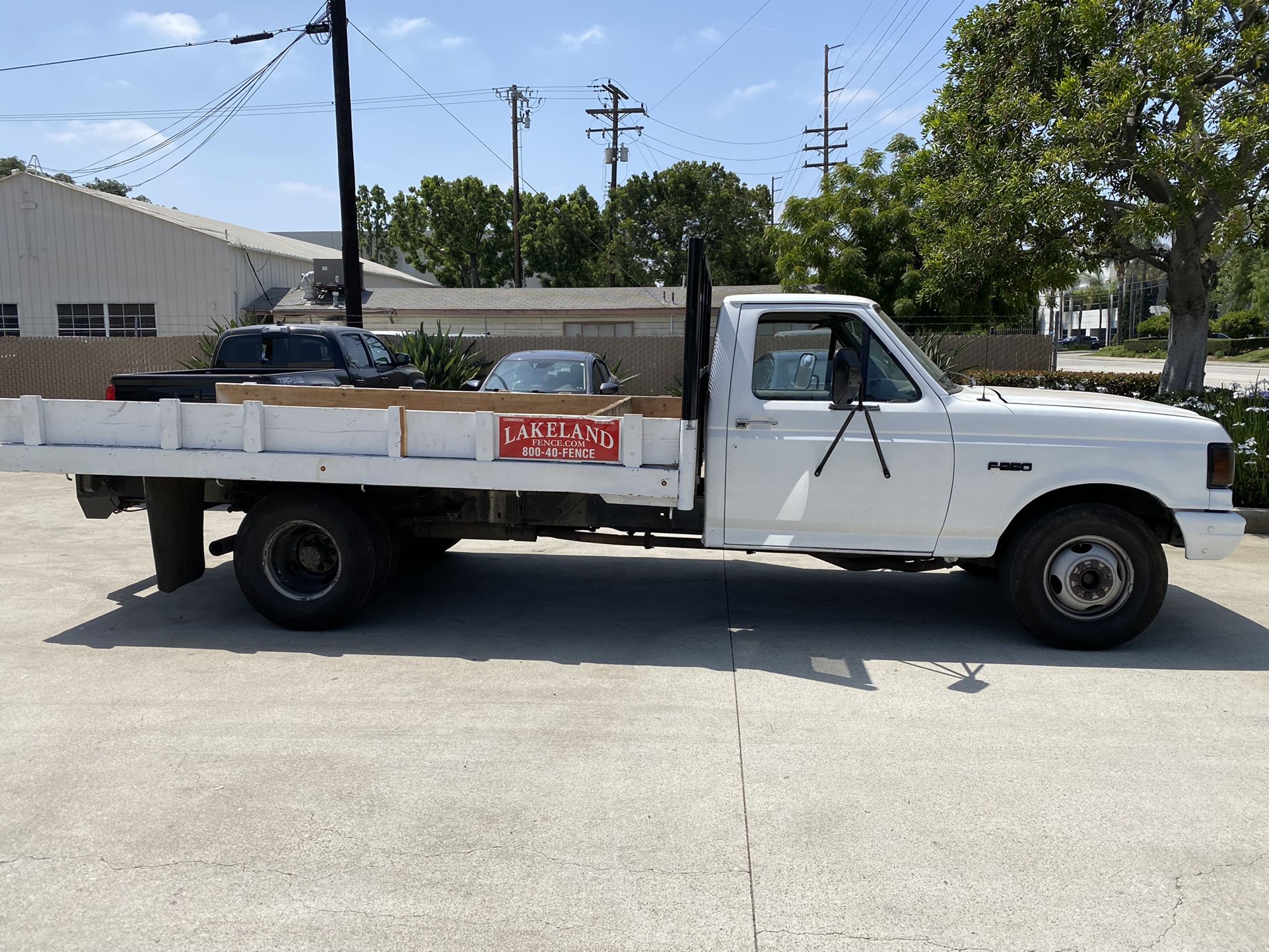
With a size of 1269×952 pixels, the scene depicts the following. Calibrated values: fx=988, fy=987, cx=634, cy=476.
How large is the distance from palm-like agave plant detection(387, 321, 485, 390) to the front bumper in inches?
509

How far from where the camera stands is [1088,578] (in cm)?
600

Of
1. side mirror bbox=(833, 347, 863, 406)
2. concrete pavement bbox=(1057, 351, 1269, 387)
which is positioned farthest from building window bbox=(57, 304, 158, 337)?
concrete pavement bbox=(1057, 351, 1269, 387)

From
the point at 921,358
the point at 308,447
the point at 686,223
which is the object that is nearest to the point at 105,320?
the point at 686,223

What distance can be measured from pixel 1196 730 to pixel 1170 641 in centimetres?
161

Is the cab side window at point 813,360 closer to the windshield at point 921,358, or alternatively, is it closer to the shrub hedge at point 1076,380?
the windshield at point 921,358

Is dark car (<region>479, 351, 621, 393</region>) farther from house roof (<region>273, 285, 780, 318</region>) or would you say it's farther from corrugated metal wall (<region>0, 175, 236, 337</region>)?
corrugated metal wall (<region>0, 175, 236, 337</region>)

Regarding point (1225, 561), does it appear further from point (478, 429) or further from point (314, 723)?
point (314, 723)

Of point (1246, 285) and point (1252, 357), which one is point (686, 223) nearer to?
point (1252, 357)

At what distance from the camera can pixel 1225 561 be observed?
8.57 meters

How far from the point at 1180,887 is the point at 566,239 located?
4698 cm

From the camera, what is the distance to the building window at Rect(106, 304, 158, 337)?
95.8ft

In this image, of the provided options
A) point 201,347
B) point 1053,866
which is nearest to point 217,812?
point 1053,866

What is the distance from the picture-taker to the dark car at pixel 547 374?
39.9 feet

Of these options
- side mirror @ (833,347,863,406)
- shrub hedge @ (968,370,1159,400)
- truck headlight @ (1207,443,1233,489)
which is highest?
side mirror @ (833,347,863,406)
